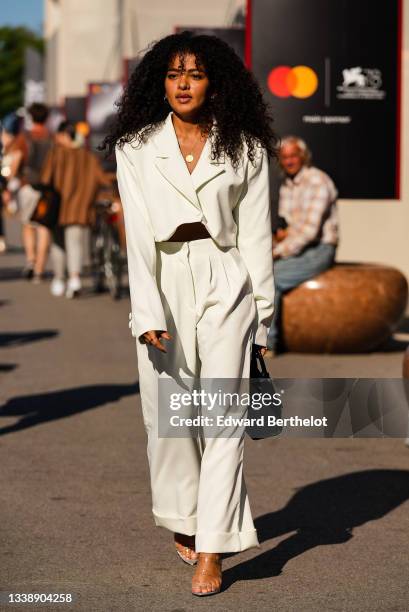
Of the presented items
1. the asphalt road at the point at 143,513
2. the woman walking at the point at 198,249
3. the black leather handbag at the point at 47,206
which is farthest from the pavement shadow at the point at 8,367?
the woman walking at the point at 198,249

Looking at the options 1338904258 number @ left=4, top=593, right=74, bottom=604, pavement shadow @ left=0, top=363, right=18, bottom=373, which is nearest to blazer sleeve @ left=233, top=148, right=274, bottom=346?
1338904258 number @ left=4, top=593, right=74, bottom=604

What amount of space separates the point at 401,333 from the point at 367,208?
377cm

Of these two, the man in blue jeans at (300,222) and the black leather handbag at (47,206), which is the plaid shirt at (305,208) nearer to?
the man in blue jeans at (300,222)

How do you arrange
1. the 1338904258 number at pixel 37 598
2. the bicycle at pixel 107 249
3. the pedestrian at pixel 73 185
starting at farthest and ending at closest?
the bicycle at pixel 107 249
the pedestrian at pixel 73 185
the 1338904258 number at pixel 37 598

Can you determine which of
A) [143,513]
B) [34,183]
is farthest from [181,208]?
[34,183]

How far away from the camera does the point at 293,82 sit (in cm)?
1209

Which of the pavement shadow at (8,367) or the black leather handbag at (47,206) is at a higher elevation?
the black leather handbag at (47,206)

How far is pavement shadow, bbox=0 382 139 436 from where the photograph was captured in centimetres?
910

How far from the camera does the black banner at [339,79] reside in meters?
12.0

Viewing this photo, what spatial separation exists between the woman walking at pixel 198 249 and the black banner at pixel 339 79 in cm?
658

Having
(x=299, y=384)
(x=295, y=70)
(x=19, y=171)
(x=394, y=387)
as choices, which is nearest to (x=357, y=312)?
(x=295, y=70)

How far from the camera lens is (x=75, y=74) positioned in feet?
186

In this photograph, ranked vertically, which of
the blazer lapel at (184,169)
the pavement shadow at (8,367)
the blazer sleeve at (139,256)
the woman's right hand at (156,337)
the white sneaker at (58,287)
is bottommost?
the white sneaker at (58,287)

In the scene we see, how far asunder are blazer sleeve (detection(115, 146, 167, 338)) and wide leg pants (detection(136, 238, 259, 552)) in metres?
0.08
